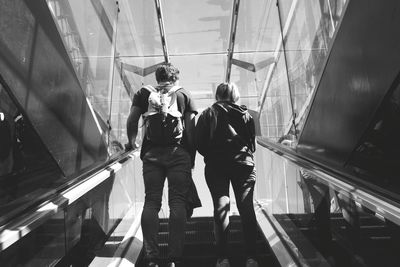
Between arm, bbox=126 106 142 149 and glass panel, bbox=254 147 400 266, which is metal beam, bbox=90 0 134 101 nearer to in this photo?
arm, bbox=126 106 142 149

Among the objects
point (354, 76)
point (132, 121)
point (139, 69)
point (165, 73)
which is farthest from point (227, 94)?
point (139, 69)

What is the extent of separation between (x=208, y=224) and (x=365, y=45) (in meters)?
2.65

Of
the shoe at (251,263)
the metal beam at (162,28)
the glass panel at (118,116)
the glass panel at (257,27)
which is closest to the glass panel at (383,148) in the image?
the shoe at (251,263)

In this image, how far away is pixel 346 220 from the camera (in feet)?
7.05

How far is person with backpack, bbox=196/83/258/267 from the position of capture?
2990 millimetres

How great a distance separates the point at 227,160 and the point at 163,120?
57cm

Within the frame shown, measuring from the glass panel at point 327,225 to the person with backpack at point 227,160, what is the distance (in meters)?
0.42

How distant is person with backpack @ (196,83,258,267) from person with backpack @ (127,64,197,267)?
14 centimetres

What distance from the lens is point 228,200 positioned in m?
3.05

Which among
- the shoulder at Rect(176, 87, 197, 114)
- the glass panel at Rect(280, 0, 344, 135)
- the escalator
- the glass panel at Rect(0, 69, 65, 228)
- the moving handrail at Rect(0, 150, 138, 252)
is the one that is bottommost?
the escalator

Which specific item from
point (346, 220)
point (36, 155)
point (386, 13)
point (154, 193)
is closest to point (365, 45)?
point (386, 13)

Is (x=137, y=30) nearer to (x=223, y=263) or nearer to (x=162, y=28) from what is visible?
(x=162, y=28)

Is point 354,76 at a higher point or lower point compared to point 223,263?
higher

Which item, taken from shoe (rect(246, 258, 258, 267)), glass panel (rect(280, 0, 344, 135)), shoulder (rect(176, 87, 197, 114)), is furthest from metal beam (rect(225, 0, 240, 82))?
shoe (rect(246, 258, 258, 267))
